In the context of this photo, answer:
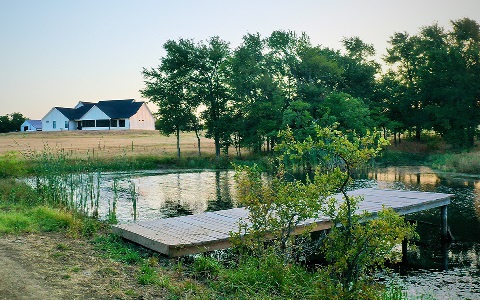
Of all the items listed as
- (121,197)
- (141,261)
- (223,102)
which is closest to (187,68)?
(223,102)

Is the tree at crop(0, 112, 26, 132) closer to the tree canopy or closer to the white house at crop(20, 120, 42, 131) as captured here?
the white house at crop(20, 120, 42, 131)

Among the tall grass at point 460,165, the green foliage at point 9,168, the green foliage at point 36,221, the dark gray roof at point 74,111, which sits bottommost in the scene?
the tall grass at point 460,165

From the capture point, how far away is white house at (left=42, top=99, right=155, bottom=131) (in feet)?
245

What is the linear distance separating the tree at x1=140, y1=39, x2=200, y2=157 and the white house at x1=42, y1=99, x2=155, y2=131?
31051mm

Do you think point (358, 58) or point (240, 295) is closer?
point (240, 295)

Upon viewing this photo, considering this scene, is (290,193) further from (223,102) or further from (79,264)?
(223,102)

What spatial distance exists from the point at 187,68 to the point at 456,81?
87.4 feet

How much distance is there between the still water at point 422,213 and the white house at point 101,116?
140 ft

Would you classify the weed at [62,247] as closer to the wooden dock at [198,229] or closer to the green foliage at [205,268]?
the wooden dock at [198,229]

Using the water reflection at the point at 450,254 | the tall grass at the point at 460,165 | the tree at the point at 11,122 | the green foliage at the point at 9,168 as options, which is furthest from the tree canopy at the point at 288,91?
the tree at the point at 11,122

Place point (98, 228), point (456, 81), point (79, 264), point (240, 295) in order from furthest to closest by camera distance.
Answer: point (456, 81) → point (98, 228) → point (79, 264) → point (240, 295)

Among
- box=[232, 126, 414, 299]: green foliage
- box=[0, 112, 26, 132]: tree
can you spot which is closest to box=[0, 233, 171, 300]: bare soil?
box=[232, 126, 414, 299]: green foliage

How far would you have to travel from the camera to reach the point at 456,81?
44812mm

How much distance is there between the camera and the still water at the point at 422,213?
10.6 m
